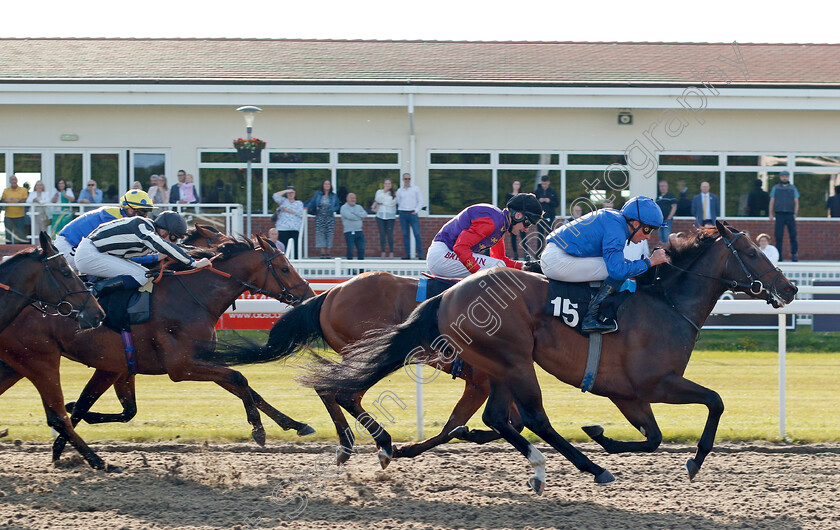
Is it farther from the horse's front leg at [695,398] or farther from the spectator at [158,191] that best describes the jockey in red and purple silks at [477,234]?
the spectator at [158,191]

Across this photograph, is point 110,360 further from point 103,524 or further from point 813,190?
point 813,190

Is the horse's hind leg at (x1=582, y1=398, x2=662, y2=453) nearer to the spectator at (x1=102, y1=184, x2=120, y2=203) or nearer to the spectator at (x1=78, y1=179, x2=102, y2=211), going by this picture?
the spectator at (x1=78, y1=179, x2=102, y2=211)

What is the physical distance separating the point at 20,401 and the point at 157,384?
1.32 metres

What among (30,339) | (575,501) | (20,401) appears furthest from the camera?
(20,401)

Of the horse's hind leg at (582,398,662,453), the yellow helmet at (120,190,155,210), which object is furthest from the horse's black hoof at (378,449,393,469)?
the yellow helmet at (120,190,155,210)

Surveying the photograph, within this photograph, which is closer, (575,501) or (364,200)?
(575,501)

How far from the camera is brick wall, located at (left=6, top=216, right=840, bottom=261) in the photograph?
13.9 m

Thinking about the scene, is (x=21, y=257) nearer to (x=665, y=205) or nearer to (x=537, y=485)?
(x=537, y=485)

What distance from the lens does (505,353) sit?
464 centimetres

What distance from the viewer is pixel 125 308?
5625 millimetres

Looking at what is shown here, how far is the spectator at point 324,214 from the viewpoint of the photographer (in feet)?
42.0

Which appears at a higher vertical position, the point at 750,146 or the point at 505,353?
the point at 750,146

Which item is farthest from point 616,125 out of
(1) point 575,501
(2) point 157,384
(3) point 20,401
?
(1) point 575,501

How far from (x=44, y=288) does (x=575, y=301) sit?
285cm
